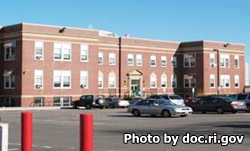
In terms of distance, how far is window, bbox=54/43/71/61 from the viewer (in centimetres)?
5703

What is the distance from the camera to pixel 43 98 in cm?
5569

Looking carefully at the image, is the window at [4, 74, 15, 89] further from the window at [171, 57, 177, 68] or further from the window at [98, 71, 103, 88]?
the window at [171, 57, 177, 68]

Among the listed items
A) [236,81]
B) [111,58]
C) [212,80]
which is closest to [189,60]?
[212,80]

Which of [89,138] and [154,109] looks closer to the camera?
[89,138]

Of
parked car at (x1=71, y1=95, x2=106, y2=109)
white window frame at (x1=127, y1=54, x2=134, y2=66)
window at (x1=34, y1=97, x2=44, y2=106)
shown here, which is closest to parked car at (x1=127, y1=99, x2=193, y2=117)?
parked car at (x1=71, y1=95, x2=106, y2=109)

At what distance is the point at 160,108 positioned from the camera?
3197 centimetres

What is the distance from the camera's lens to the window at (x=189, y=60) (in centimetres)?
7512

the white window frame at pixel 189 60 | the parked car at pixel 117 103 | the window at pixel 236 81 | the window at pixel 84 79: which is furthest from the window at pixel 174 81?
the parked car at pixel 117 103

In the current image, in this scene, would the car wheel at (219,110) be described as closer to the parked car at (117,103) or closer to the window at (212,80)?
the parked car at (117,103)

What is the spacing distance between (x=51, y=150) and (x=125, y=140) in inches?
122

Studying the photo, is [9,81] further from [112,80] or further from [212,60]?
[212,60]

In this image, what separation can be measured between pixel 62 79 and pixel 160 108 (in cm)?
2770

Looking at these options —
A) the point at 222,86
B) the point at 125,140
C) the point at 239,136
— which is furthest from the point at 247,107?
the point at 222,86

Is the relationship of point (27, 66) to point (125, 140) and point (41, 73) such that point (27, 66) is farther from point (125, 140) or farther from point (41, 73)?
point (125, 140)
